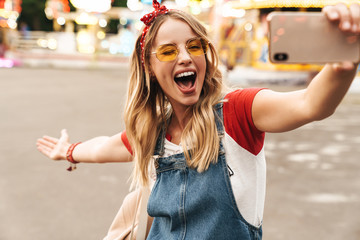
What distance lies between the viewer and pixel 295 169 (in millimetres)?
5453

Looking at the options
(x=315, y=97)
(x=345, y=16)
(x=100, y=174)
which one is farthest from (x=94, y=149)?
(x=100, y=174)

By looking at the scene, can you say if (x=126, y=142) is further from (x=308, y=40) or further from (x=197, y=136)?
(x=308, y=40)

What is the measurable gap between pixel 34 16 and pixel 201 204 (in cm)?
5335

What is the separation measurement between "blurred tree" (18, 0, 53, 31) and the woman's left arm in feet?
162

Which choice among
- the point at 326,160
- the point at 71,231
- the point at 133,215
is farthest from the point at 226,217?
the point at 326,160

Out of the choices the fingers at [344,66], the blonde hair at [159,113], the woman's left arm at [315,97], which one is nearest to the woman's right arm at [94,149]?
the blonde hair at [159,113]

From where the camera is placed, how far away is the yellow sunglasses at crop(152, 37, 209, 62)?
1821 mm

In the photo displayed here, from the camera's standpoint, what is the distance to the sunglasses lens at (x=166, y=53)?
1.82 m

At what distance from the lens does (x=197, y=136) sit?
1.75 m

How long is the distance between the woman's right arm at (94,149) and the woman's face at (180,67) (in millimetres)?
501

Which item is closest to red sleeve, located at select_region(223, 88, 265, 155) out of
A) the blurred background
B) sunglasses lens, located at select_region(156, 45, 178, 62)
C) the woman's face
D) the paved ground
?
the woman's face

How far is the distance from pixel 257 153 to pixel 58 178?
3.83 meters

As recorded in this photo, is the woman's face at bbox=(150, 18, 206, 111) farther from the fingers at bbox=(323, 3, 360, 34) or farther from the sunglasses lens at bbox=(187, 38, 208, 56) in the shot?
the fingers at bbox=(323, 3, 360, 34)

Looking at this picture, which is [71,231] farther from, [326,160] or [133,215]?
[326,160]
